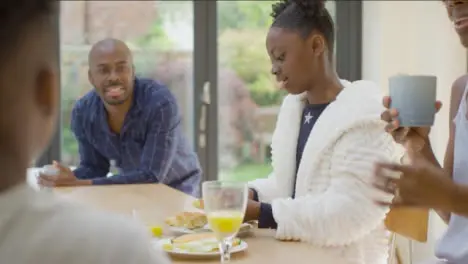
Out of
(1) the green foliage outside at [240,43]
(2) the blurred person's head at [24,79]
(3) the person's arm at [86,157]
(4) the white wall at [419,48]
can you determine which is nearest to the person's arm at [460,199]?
(2) the blurred person's head at [24,79]

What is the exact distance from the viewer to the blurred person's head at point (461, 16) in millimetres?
1427

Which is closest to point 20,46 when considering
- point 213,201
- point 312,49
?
point 213,201

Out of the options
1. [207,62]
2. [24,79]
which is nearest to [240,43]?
[207,62]

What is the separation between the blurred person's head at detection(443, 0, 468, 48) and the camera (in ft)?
4.68

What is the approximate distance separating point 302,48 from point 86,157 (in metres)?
1.39

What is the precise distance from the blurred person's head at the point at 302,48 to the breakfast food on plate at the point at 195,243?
541mm

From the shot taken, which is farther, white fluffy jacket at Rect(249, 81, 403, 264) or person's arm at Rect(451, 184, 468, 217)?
white fluffy jacket at Rect(249, 81, 403, 264)

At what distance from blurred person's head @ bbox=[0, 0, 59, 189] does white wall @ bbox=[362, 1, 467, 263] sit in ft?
9.61

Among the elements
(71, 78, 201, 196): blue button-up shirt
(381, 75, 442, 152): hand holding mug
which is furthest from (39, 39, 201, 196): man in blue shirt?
(381, 75, 442, 152): hand holding mug

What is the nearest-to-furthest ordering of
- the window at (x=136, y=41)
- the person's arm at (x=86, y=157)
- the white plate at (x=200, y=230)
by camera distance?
the white plate at (x=200, y=230) < the person's arm at (x=86, y=157) < the window at (x=136, y=41)

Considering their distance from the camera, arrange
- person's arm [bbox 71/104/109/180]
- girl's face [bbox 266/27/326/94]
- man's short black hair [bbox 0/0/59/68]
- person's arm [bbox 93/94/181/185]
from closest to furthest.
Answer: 1. man's short black hair [bbox 0/0/59/68]
2. girl's face [bbox 266/27/326/94]
3. person's arm [bbox 93/94/181/185]
4. person's arm [bbox 71/104/109/180]

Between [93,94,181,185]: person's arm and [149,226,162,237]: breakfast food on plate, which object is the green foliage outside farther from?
[149,226,162,237]: breakfast food on plate

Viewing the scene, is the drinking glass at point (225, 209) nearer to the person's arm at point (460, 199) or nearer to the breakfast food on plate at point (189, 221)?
the breakfast food on plate at point (189, 221)

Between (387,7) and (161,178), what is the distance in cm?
162
